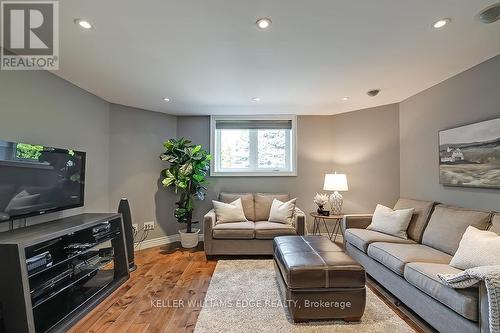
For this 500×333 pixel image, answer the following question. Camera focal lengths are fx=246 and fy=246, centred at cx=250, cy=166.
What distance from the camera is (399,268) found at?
2.22m

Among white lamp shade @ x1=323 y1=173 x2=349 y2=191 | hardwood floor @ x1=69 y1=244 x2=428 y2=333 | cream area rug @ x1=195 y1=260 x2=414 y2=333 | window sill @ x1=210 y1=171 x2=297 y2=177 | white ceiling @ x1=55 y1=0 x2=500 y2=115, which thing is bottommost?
hardwood floor @ x1=69 y1=244 x2=428 y2=333

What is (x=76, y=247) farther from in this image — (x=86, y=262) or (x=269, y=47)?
(x=269, y=47)

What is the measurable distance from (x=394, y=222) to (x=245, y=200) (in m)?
2.20

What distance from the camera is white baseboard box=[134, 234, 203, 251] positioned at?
4023 millimetres

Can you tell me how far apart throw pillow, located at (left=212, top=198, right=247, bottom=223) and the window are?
0.95 metres

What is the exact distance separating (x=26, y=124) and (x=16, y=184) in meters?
0.71

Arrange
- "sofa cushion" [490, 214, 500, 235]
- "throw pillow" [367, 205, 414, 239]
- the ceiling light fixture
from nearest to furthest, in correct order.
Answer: "sofa cushion" [490, 214, 500, 235], "throw pillow" [367, 205, 414, 239], the ceiling light fixture

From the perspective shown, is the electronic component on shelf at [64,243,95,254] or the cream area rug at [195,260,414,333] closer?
the cream area rug at [195,260,414,333]

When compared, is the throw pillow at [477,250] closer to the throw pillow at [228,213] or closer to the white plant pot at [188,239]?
the throw pillow at [228,213]

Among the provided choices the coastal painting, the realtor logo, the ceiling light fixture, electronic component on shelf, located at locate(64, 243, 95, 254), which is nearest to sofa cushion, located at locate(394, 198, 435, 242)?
the coastal painting

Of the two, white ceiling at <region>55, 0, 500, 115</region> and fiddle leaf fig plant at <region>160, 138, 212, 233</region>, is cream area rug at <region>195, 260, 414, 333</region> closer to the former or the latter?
fiddle leaf fig plant at <region>160, 138, 212, 233</region>

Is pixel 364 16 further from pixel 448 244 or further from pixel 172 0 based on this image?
pixel 448 244

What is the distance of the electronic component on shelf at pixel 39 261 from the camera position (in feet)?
5.85

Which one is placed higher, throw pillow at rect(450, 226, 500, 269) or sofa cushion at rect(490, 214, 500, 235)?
sofa cushion at rect(490, 214, 500, 235)
